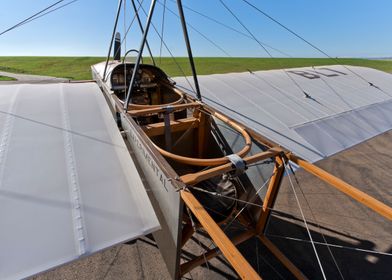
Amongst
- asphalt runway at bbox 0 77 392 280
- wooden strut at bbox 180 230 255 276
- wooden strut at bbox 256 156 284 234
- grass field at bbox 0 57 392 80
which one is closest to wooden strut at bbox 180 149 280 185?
wooden strut at bbox 256 156 284 234

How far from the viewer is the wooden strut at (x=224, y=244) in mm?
1194

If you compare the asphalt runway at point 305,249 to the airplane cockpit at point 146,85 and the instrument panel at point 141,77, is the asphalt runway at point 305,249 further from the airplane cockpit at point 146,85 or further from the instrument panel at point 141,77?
the instrument panel at point 141,77

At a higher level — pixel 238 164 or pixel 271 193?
pixel 238 164

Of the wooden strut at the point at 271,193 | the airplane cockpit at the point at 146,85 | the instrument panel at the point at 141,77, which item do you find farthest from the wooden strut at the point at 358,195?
the instrument panel at the point at 141,77

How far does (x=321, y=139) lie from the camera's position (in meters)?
3.84

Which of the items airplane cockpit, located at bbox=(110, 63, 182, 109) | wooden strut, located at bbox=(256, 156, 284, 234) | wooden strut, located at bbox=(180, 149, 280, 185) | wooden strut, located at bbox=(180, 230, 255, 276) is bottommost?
wooden strut, located at bbox=(180, 230, 255, 276)

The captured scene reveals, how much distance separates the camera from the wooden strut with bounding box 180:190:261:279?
1.19 m

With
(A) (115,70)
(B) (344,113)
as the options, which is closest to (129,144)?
(A) (115,70)

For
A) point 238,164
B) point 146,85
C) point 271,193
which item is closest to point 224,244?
point 238,164

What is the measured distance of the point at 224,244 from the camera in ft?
4.58

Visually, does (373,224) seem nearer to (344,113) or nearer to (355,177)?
(355,177)

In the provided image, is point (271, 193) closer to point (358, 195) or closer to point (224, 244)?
point (358, 195)

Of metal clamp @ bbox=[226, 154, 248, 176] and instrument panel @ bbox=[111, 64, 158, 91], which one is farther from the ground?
instrument panel @ bbox=[111, 64, 158, 91]

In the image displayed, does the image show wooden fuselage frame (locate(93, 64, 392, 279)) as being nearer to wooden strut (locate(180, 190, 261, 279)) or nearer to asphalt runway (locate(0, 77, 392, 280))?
wooden strut (locate(180, 190, 261, 279))
